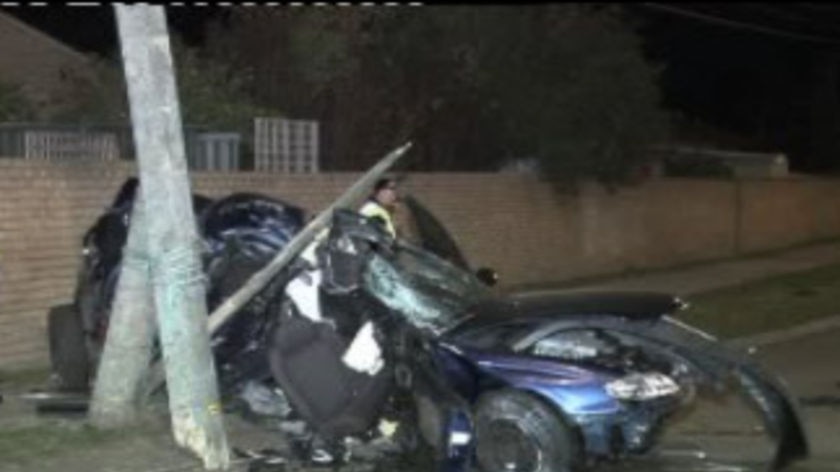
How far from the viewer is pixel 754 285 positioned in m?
22.3

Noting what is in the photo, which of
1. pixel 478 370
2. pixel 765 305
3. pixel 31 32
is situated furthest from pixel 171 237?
pixel 31 32

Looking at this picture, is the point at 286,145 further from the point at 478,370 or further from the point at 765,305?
the point at 478,370

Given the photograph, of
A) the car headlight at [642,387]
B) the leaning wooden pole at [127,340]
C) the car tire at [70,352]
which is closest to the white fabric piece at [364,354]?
the car headlight at [642,387]

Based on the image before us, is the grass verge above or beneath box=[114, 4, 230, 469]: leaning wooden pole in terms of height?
beneath

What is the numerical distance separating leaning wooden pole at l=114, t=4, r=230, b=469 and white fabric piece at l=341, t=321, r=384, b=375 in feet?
3.29

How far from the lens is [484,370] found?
838cm

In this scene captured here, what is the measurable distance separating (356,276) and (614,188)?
1570 centimetres

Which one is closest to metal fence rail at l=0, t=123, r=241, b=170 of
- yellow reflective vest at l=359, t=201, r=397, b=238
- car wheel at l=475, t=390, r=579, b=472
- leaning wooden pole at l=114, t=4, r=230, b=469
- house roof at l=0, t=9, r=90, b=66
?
yellow reflective vest at l=359, t=201, r=397, b=238

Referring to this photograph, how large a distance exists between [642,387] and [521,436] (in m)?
0.71

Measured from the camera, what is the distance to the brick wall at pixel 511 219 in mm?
12922

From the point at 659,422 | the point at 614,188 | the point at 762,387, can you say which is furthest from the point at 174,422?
the point at 614,188

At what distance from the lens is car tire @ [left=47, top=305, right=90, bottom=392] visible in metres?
10.7

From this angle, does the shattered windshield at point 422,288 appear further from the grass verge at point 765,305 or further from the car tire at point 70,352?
the grass verge at point 765,305

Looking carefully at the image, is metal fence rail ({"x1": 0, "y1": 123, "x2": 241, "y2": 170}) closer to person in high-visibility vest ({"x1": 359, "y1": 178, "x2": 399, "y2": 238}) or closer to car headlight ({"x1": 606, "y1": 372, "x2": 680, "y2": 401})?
person in high-visibility vest ({"x1": 359, "y1": 178, "x2": 399, "y2": 238})
